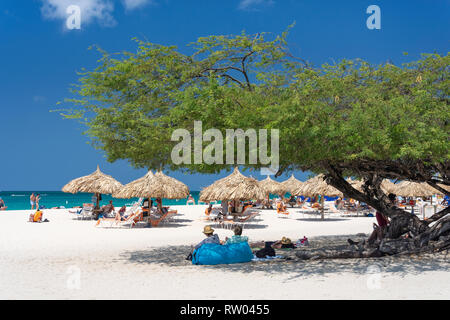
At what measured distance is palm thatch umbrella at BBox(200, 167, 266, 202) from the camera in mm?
20453

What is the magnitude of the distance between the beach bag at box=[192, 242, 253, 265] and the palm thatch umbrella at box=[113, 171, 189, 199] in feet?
36.7

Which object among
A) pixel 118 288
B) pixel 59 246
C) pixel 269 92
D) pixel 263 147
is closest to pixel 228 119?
pixel 263 147

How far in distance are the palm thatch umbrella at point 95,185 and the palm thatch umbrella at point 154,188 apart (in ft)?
11.5

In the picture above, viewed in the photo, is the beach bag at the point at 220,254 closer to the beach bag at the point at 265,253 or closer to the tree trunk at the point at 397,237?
the beach bag at the point at 265,253

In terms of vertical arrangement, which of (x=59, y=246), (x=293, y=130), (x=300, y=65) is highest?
(x=300, y=65)

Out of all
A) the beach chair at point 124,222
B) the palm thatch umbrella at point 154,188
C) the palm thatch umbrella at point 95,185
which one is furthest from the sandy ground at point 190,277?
the palm thatch umbrella at point 95,185

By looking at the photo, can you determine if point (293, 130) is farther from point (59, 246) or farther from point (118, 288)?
point (59, 246)

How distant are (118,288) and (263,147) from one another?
3.52 meters

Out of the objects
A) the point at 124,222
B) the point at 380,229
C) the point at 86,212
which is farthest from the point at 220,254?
the point at 86,212

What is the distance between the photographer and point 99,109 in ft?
30.1

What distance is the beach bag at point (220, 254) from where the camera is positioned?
9062mm

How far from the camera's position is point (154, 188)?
20.4m

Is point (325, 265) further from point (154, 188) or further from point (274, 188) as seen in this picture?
point (274, 188)

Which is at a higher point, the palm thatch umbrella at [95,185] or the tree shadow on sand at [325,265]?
the palm thatch umbrella at [95,185]
